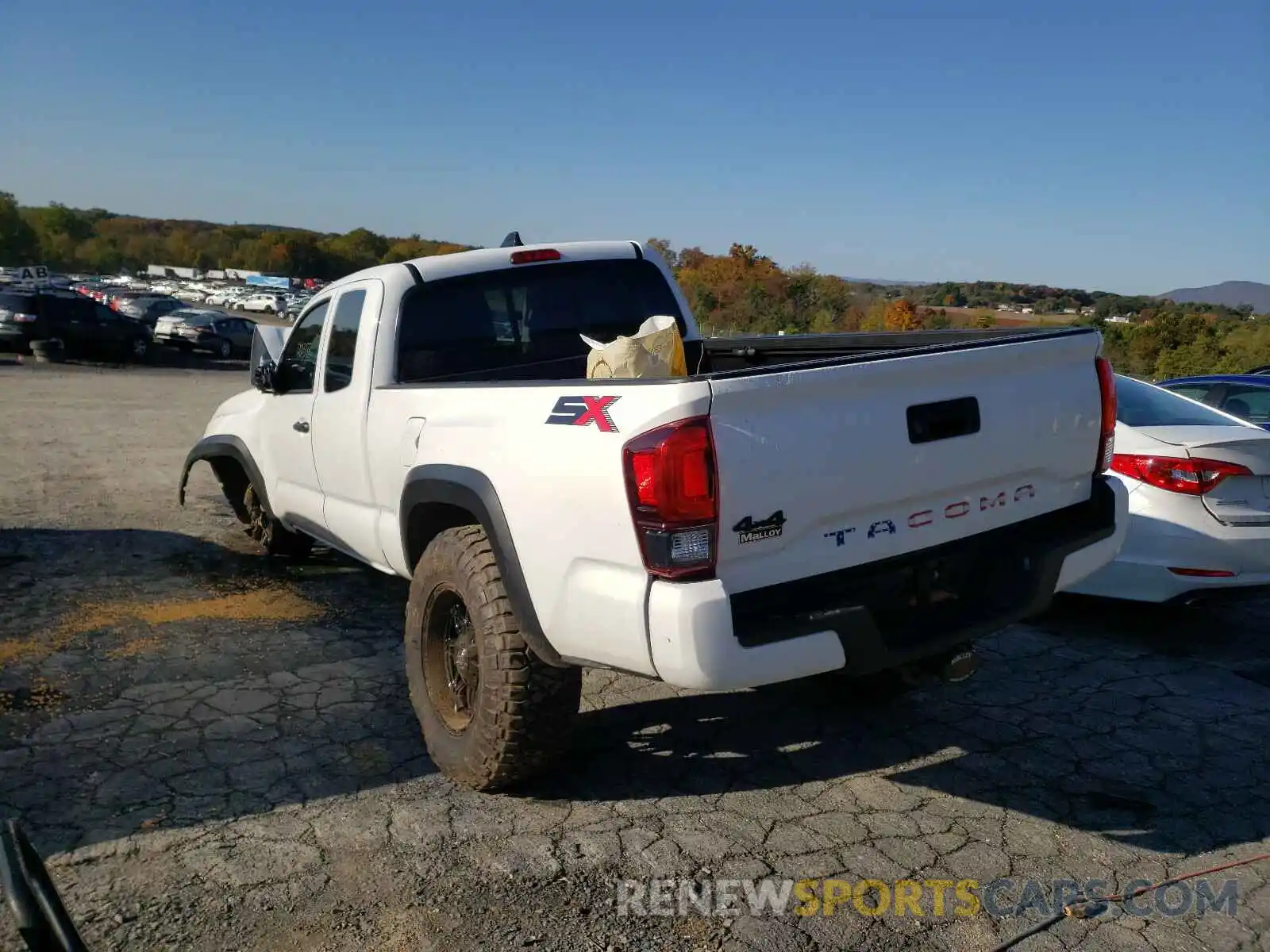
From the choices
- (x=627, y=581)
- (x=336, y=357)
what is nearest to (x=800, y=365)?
(x=627, y=581)

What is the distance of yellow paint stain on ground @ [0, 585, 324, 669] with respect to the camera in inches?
203

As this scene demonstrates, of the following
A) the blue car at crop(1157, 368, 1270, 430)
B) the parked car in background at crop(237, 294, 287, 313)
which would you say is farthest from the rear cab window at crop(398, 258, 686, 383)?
the parked car in background at crop(237, 294, 287, 313)

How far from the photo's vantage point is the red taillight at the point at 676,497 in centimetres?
286

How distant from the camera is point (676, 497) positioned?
2871 millimetres

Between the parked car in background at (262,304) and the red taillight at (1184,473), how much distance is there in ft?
222

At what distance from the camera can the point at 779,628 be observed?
300 cm

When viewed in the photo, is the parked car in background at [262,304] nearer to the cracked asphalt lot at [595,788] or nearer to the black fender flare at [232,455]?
the black fender flare at [232,455]

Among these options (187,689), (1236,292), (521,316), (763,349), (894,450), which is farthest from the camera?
(1236,292)

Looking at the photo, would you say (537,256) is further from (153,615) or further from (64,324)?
(64,324)

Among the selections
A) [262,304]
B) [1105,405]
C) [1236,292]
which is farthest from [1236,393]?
[262,304]

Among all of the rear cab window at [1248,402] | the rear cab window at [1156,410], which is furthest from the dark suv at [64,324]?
the rear cab window at [1156,410]

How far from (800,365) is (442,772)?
2.05 m

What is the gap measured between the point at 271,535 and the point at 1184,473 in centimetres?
562

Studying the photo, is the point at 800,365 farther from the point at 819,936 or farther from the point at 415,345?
the point at 415,345
